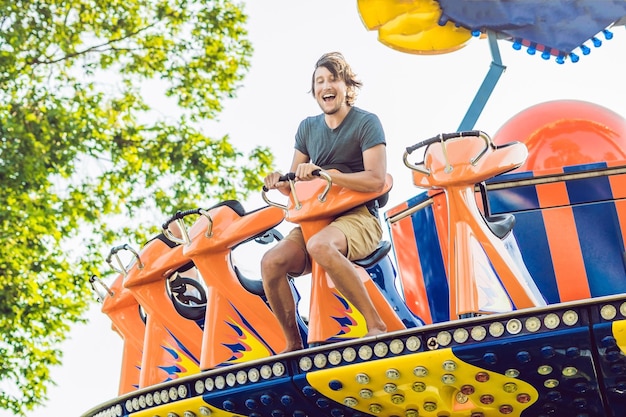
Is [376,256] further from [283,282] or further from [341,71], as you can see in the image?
[341,71]

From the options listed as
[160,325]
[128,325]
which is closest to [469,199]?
[160,325]

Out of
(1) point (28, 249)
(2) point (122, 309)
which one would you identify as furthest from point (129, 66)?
(2) point (122, 309)

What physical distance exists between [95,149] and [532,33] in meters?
8.21

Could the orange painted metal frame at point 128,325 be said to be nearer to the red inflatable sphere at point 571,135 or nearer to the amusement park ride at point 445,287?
the amusement park ride at point 445,287

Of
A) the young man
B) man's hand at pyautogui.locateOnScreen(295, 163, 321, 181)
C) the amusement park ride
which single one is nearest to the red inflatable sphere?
the amusement park ride

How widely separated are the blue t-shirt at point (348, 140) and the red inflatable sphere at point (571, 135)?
1738mm

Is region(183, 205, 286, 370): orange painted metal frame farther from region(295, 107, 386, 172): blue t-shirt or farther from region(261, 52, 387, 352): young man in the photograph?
region(295, 107, 386, 172): blue t-shirt

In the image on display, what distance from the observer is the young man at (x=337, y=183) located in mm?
6375

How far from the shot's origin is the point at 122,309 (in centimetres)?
818

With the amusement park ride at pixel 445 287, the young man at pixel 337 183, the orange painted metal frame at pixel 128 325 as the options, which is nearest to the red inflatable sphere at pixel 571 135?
the amusement park ride at pixel 445 287

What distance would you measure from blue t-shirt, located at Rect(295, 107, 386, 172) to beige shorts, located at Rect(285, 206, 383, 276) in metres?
0.27

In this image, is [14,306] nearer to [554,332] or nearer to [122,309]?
[122,309]

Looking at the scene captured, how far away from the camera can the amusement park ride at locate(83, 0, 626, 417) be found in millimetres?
5824

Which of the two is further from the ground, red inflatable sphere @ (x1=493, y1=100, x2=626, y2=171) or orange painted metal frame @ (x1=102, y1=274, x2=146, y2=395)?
red inflatable sphere @ (x1=493, y1=100, x2=626, y2=171)
